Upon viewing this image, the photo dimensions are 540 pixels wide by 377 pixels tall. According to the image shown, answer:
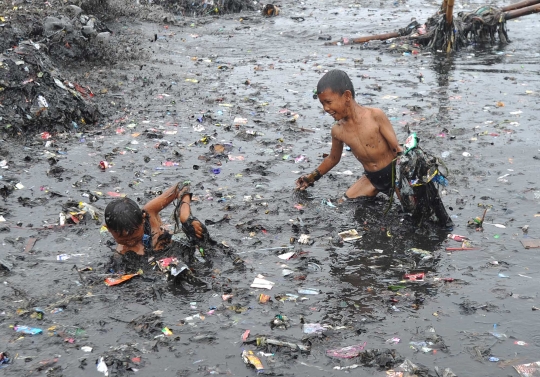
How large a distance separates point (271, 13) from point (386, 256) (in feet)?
31.3

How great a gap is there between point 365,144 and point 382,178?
332 millimetres

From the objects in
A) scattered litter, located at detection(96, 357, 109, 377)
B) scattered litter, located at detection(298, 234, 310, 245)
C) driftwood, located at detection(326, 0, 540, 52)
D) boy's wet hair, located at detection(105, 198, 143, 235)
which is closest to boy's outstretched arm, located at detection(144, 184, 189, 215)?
boy's wet hair, located at detection(105, 198, 143, 235)

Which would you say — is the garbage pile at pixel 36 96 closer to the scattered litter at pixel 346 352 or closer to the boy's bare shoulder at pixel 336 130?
the boy's bare shoulder at pixel 336 130

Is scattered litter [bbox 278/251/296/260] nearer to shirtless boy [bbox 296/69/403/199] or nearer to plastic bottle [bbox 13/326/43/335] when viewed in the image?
shirtless boy [bbox 296/69/403/199]

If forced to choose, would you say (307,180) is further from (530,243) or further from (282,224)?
(530,243)

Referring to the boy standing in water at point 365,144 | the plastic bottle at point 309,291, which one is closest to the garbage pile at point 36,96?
the boy standing in water at point 365,144

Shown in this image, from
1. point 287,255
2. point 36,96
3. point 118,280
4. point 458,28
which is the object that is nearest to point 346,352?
point 287,255

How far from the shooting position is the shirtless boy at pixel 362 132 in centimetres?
497

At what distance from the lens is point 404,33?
35.7 ft

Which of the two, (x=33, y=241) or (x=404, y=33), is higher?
(x=404, y=33)

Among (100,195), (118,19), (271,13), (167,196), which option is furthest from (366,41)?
(167,196)

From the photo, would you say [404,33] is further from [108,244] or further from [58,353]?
[58,353]

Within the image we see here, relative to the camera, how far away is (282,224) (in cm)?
526

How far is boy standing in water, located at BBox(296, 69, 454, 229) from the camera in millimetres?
4934
